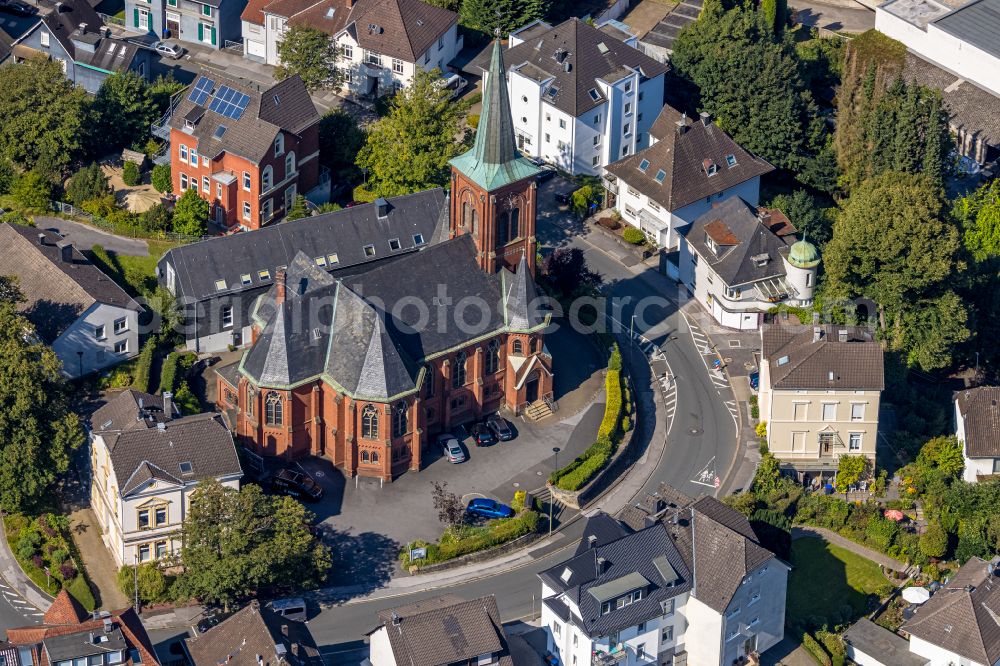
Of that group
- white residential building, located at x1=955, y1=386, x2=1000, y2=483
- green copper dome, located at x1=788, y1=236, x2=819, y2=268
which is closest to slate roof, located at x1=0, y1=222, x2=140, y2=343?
green copper dome, located at x1=788, y1=236, x2=819, y2=268

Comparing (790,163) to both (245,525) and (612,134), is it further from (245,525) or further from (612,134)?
(245,525)

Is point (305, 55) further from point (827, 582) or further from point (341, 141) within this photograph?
point (827, 582)

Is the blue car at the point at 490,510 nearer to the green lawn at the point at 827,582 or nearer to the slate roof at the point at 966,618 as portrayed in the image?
the green lawn at the point at 827,582

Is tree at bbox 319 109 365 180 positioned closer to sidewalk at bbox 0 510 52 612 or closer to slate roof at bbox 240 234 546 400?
slate roof at bbox 240 234 546 400

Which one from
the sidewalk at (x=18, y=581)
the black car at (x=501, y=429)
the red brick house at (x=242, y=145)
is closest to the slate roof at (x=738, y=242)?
the black car at (x=501, y=429)

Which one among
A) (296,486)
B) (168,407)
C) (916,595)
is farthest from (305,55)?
(916,595)

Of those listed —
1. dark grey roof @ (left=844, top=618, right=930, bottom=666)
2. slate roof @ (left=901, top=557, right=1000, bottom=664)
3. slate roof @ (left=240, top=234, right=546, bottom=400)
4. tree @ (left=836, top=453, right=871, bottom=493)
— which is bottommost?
dark grey roof @ (left=844, top=618, right=930, bottom=666)

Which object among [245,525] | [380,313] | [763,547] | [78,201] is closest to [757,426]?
[763,547]
